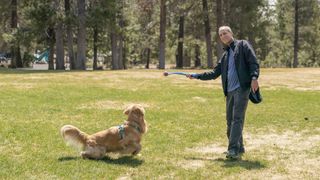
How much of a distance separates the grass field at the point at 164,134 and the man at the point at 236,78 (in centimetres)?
47

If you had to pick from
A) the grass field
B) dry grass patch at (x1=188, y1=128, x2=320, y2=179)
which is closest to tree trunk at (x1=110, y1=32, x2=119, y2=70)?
the grass field

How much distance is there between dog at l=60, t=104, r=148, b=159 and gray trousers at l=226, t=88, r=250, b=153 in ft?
4.65

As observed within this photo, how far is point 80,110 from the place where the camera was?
14.8 m

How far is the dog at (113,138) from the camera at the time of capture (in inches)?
314

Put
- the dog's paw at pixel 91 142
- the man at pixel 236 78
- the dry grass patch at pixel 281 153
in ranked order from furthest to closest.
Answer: the man at pixel 236 78, the dog's paw at pixel 91 142, the dry grass patch at pixel 281 153

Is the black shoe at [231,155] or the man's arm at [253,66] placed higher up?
the man's arm at [253,66]

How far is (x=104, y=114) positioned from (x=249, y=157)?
19.7 ft

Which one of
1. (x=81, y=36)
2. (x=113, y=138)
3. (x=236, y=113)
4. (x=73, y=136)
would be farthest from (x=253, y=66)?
(x=81, y=36)

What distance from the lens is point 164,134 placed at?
10.9 m

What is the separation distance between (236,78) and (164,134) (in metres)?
3.01

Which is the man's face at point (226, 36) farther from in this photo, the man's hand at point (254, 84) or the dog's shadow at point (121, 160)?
the dog's shadow at point (121, 160)

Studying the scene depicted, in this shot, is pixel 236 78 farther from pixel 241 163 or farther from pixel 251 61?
pixel 241 163

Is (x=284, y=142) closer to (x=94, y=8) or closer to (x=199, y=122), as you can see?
(x=199, y=122)

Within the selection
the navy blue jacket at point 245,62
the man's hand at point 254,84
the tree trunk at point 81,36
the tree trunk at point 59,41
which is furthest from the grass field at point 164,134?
the tree trunk at point 59,41
